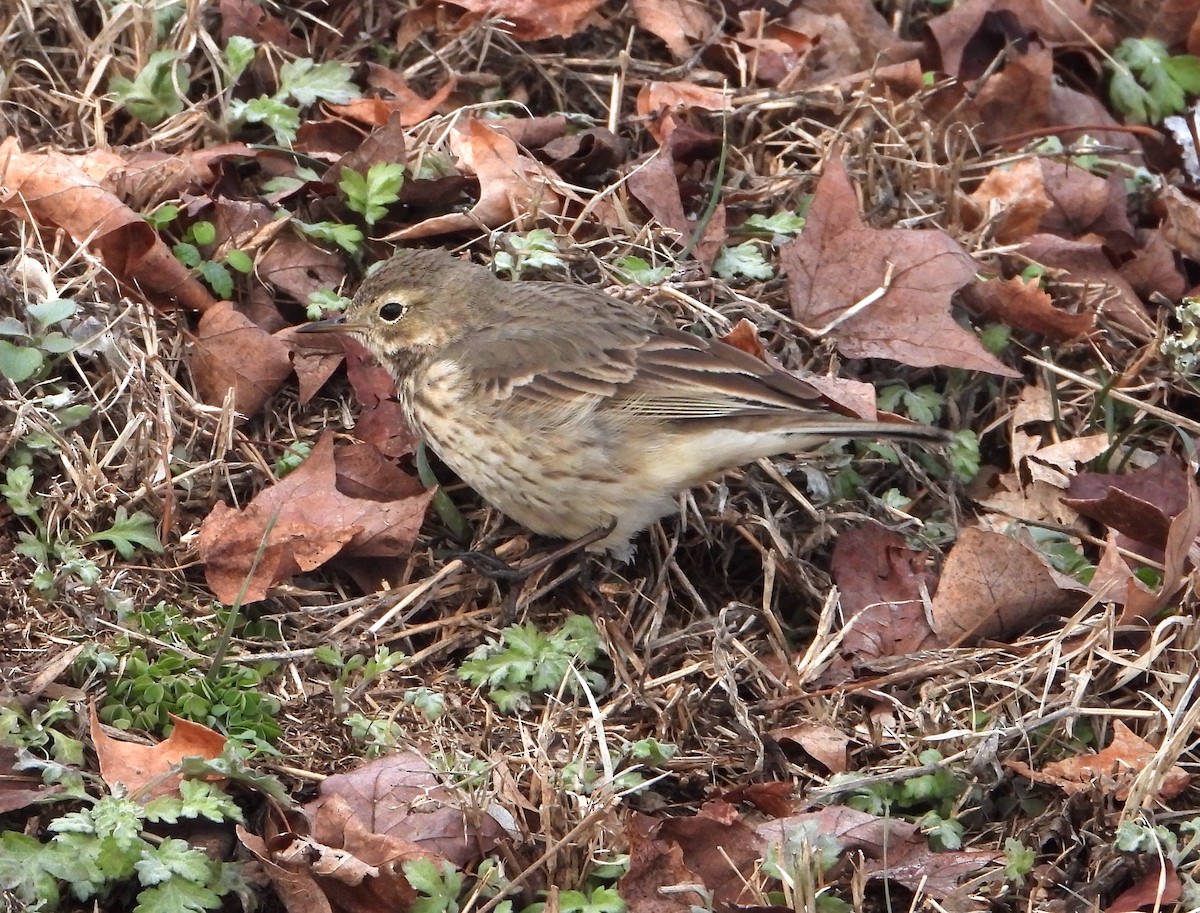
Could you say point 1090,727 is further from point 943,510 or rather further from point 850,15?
point 850,15

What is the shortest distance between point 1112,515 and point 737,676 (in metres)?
1.60

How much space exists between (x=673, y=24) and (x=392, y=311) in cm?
243

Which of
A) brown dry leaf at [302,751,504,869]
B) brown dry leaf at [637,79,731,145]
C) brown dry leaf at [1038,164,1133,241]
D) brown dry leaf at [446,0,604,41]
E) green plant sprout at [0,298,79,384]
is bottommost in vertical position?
brown dry leaf at [302,751,504,869]

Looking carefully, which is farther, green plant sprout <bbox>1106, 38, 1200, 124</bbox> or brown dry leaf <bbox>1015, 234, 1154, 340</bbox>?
green plant sprout <bbox>1106, 38, 1200, 124</bbox>

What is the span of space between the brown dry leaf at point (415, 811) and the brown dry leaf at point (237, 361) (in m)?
1.81

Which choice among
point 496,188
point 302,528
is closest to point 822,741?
point 302,528

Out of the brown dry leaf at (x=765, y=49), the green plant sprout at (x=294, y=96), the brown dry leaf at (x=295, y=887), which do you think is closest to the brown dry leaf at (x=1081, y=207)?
the brown dry leaf at (x=765, y=49)

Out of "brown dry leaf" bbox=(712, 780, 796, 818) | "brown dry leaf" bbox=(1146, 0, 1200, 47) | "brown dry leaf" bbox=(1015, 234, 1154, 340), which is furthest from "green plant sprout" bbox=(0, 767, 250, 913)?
"brown dry leaf" bbox=(1146, 0, 1200, 47)

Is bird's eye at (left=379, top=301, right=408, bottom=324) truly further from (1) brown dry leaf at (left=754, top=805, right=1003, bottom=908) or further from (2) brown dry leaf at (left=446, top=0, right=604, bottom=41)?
(1) brown dry leaf at (left=754, top=805, right=1003, bottom=908)

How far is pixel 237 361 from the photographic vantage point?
5965 millimetres

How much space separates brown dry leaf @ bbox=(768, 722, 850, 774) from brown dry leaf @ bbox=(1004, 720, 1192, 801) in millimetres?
520

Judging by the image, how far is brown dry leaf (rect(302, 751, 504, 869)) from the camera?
4.50 meters

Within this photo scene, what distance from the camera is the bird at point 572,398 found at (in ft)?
18.4

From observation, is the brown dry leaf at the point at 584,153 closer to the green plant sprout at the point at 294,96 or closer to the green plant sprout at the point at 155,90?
the green plant sprout at the point at 294,96
